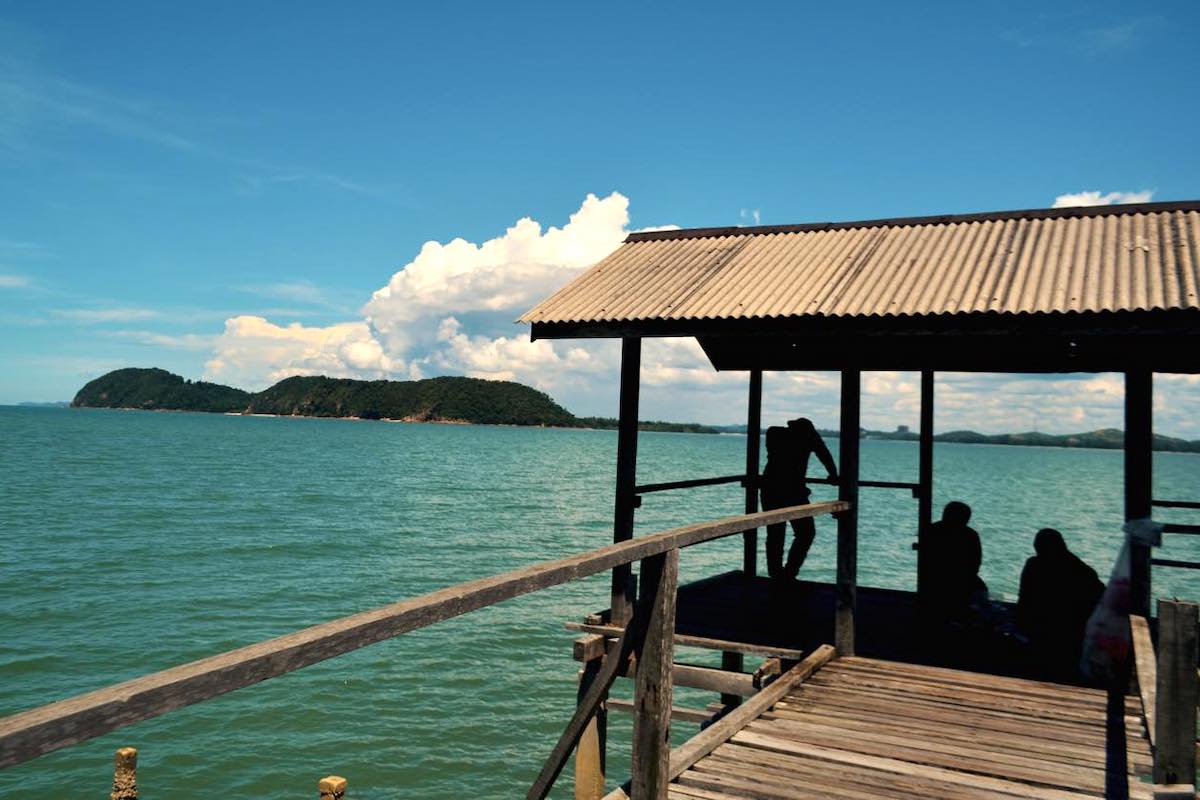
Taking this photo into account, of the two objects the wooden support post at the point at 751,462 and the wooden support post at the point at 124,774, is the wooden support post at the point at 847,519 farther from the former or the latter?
the wooden support post at the point at 124,774

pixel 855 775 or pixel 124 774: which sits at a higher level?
pixel 855 775

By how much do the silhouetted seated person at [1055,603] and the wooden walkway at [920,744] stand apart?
808 millimetres

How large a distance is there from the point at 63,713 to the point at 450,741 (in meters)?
11.1

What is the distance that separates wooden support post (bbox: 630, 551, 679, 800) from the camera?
390cm

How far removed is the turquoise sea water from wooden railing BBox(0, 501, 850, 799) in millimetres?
7218

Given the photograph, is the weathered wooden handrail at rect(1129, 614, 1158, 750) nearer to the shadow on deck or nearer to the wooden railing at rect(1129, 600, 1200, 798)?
the wooden railing at rect(1129, 600, 1200, 798)

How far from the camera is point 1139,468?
7145 millimetres

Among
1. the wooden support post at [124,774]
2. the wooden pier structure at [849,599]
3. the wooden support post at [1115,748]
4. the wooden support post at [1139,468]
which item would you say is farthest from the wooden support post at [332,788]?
the wooden support post at [1139,468]

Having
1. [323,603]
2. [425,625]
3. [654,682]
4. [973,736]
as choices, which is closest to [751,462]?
[973,736]

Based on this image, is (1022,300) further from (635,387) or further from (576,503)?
(576,503)

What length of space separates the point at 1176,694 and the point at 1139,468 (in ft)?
11.8

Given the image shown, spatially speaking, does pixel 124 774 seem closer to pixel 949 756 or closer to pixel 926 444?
pixel 949 756

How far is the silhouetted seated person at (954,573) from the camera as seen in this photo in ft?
28.4

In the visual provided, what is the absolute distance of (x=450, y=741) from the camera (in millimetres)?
12062
